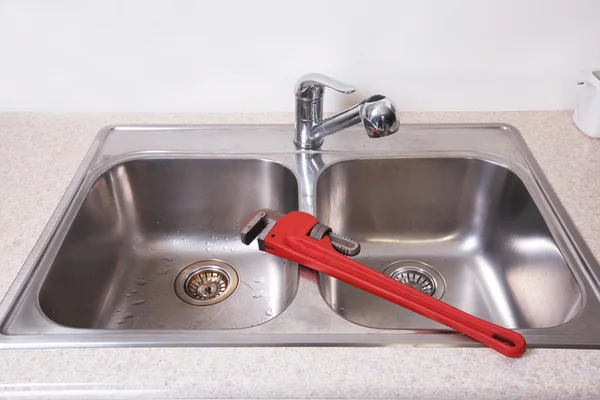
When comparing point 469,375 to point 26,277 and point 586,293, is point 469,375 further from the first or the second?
point 26,277

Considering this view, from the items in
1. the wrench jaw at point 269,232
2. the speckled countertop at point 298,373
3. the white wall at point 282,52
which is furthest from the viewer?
the white wall at point 282,52

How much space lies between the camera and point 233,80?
3.66ft

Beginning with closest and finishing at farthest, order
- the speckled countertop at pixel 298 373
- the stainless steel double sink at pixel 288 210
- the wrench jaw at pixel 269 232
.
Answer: the speckled countertop at pixel 298 373
the wrench jaw at pixel 269 232
the stainless steel double sink at pixel 288 210

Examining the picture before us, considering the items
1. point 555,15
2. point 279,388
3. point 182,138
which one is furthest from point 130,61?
point 555,15

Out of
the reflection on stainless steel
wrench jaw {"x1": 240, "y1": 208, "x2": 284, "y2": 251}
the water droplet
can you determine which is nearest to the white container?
the reflection on stainless steel

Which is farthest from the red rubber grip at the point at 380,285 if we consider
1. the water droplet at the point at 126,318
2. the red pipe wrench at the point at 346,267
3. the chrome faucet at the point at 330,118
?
the water droplet at the point at 126,318

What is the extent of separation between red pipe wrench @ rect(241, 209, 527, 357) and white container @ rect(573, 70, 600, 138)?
60 centimetres

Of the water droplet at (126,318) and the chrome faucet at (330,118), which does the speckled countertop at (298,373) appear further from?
the chrome faucet at (330,118)

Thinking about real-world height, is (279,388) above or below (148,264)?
above

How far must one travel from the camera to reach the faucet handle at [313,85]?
0.91 metres

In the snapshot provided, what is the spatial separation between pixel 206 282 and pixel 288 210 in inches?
8.8

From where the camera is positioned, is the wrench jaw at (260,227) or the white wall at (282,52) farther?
the white wall at (282,52)

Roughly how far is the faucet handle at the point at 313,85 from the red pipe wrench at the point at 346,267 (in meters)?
0.23

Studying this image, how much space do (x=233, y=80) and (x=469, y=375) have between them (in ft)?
2.52
